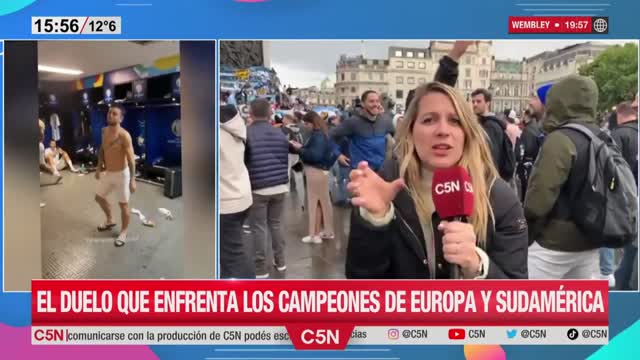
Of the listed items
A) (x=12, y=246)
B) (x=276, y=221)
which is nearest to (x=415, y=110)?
(x=276, y=221)

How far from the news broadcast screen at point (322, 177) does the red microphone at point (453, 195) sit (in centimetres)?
30

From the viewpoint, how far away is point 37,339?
222 cm

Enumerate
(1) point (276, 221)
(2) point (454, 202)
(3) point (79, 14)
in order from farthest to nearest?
(1) point (276, 221), (3) point (79, 14), (2) point (454, 202)

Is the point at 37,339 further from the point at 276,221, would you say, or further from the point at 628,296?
the point at 628,296

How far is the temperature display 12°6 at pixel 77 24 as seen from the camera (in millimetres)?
2121

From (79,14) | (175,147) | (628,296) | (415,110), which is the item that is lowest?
(628,296)

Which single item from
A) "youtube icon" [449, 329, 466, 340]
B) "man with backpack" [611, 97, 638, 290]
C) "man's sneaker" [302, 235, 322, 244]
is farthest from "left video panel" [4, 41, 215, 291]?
"man with backpack" [611, 97, 638, 290]

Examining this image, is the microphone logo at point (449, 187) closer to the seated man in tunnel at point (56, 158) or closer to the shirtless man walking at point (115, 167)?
the shirtless man walking at point (115, 167)

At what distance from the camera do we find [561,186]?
221 cm

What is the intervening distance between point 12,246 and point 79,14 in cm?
97

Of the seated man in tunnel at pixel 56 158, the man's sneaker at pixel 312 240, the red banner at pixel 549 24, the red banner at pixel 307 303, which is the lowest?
the red banner at pixel 307 303

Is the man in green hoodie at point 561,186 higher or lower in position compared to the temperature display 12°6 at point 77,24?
lower

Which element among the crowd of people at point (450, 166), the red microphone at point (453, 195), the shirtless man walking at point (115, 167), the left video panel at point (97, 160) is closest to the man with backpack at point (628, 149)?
the crowd of people at point (450, 166)

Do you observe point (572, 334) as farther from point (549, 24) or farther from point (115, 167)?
point (115, 167)
